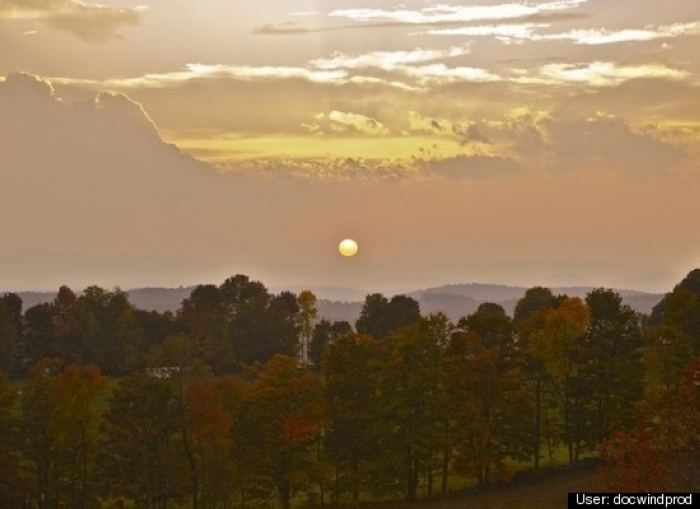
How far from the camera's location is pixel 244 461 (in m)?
79.2

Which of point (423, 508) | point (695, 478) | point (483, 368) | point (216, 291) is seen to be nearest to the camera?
point (695, 478)

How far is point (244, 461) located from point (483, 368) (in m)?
20.1

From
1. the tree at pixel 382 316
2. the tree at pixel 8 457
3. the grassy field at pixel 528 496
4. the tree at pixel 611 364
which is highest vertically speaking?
the tree at pixel 382 316

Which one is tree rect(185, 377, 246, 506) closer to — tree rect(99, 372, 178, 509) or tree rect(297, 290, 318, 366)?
tree rect(99, 372, 178, 509)

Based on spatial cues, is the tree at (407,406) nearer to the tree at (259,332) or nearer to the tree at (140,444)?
the tree at (140,444)

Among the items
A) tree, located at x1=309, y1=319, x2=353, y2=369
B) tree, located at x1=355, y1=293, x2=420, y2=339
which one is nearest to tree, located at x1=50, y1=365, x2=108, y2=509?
tree, located at x1=309, y1=319, x2=353, y2=369

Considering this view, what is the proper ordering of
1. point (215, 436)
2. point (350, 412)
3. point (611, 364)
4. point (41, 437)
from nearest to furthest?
point (41, 437)
point (215, 436)
point (350, 412)
point (611, 364)

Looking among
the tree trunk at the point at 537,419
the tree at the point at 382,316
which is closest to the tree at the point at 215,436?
the tree trunk at the point at 537,419

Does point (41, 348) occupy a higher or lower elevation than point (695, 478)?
higher

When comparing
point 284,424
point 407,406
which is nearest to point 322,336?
point 407,406

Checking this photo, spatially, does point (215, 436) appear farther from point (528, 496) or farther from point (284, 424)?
point (528, 496)

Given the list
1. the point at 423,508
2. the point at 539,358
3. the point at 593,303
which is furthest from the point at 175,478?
the point at 593,303

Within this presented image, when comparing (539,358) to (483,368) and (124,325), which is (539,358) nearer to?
(483,368)

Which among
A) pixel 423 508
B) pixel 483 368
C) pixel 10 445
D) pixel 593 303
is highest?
pixel 593 303
